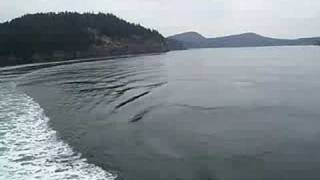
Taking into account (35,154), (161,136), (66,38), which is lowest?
(161,136)

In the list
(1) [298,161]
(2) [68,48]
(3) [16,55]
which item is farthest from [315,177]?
(2) [68,48]

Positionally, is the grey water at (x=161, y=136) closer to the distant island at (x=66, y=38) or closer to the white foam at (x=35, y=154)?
the white foam at (x=35, y=154)

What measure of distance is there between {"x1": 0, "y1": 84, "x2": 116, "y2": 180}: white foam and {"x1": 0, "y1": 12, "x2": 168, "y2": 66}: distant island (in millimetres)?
87773

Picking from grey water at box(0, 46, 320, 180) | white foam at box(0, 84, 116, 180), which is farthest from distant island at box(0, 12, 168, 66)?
white foam at box(0, 84, 116, 180)

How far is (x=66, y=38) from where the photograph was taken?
147 m

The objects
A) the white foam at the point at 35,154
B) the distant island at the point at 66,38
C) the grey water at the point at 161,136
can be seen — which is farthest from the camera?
A: the distant island at the point at 66,38

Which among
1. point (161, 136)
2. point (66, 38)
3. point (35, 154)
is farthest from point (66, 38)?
point (35, 154)

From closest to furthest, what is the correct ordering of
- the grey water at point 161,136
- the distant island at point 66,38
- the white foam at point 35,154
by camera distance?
the white foam at point 35,154, the grey water at point 161,136, the distant island at point 66,38

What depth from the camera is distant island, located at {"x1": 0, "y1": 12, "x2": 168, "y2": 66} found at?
120 meters

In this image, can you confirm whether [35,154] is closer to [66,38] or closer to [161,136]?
[161,136]

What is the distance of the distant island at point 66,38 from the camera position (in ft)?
393

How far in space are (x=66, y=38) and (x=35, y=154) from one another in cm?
13218

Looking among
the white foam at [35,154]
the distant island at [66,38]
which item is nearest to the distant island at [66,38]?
the distant island at [66,38]

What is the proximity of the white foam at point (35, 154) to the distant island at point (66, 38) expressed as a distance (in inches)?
3456
